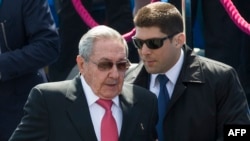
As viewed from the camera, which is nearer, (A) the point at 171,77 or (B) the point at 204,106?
(B) the point at 204,106

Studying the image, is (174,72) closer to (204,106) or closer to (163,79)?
(163,79)

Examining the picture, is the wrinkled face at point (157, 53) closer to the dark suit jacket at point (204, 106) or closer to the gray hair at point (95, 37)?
the dark suit jacket at point (204, 106)

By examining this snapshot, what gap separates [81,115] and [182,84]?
87 cm

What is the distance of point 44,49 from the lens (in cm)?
558

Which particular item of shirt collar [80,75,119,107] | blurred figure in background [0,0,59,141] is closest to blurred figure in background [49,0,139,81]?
blurred figure in background [0,0,59,141]

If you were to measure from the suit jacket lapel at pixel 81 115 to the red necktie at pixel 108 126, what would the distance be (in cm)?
6

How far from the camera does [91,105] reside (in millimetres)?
4590

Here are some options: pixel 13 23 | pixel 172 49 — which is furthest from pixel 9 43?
pixel 172 49

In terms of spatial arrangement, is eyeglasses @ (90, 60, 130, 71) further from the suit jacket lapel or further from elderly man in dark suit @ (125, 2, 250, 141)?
elderly man in dark suit @ (125, 2, 250, 141)

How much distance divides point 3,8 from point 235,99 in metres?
1.56

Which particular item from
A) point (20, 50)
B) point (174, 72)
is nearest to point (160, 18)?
point (174, 72)

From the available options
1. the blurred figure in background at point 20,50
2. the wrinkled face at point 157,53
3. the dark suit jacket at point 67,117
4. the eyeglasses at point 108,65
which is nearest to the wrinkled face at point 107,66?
the eyeglasses at point 108,65

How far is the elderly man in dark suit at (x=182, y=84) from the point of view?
5.10 m

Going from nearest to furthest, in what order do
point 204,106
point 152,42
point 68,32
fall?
1. point 204,106
2. point 152,42
3. point 68,32
